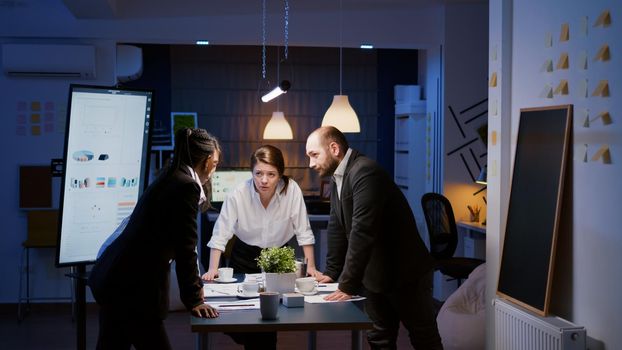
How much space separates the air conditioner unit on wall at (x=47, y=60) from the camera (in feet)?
25.3

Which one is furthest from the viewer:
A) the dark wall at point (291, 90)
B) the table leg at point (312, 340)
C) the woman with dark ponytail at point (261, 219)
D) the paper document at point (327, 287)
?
the dark wall at point (291, 90)

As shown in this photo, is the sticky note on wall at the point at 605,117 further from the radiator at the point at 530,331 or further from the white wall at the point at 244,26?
the white wall at the point at 244,26

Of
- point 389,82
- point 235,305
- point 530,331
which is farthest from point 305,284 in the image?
point 389,82

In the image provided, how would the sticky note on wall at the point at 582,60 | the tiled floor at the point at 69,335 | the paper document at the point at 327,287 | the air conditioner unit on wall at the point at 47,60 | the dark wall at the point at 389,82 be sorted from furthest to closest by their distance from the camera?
the dark wall at the point at 389,82, the air conditioner unit on wall at the point at 47,60, the tiled floor at the point at 69,335, the paper document at the point at 327,287, the sticky note on wall at the point at 582,60

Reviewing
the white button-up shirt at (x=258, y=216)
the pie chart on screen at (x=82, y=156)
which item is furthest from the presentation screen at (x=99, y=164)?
the white button-up shirt at (x=258, y=216)

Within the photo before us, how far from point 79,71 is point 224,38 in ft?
4.74

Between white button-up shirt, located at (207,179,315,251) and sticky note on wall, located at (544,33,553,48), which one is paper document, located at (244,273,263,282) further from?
sticky note on wall, located at (544,33,553,48)

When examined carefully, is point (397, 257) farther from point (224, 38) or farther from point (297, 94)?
point (297, 94)

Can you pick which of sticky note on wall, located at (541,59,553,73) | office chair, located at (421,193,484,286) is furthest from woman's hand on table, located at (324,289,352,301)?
office chair, located at (421,193,484,286)

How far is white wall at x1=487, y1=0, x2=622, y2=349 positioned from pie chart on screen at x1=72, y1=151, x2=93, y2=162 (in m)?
2.39

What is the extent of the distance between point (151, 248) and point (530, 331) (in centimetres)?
205

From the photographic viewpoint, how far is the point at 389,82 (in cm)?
1105

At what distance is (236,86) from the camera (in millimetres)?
10797

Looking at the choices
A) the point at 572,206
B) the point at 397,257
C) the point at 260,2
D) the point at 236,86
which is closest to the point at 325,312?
the point at 397,257
